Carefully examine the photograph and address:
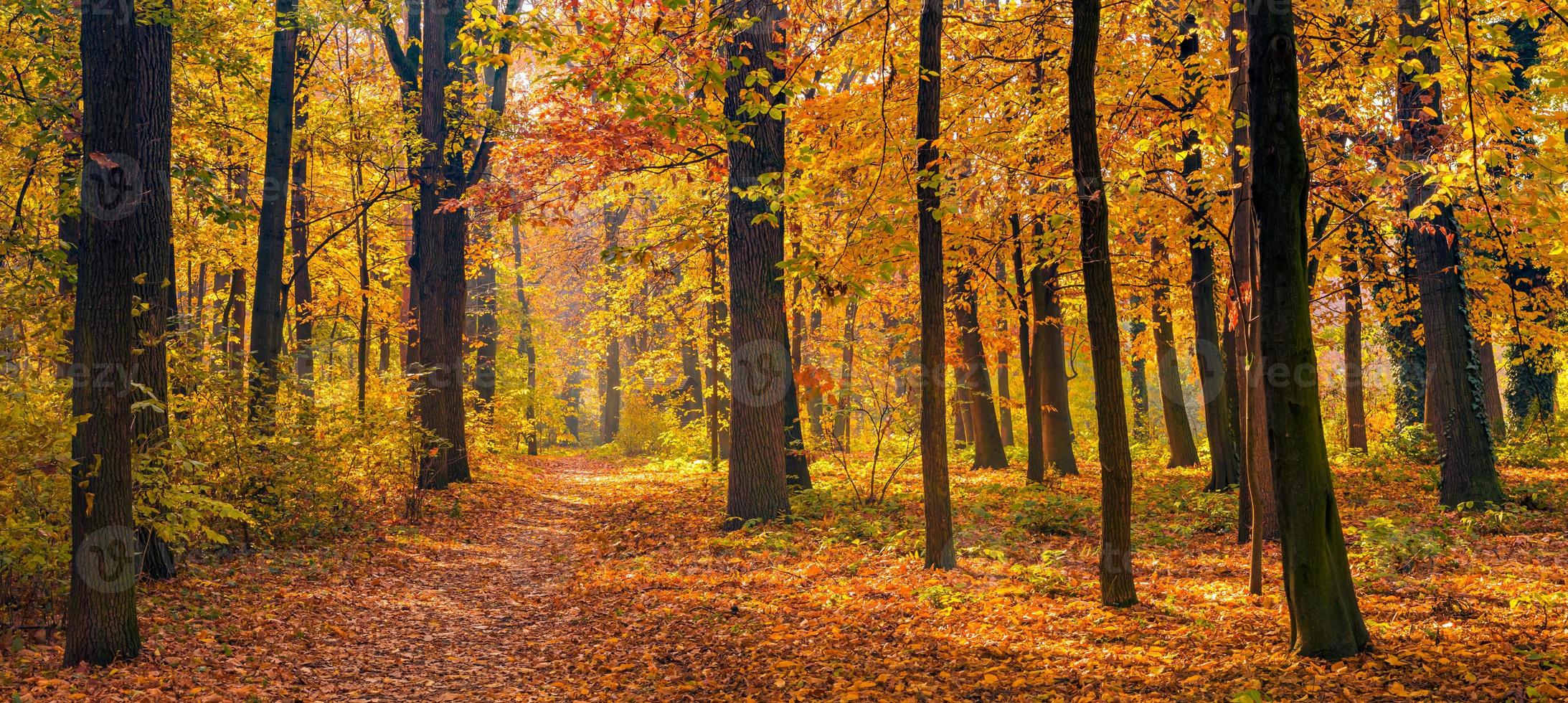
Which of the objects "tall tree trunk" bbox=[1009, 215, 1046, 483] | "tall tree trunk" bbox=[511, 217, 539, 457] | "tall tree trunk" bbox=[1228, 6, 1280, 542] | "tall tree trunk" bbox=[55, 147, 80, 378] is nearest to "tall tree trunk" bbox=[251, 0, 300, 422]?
"tall tree trunk" bbox=[55, 147, 80, 378]

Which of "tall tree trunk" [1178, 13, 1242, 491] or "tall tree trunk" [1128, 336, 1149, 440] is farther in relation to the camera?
"tall tree trunk" [1128, 336, 1149, 440]

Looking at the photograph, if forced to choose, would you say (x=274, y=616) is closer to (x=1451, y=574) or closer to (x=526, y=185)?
(x=526, y=185)

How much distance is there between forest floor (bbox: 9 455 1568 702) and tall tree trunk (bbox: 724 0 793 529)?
0.65m

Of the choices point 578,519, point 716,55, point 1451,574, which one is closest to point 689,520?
point 578,519

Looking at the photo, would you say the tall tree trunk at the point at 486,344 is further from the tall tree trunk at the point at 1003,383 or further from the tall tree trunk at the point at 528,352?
the tall tree trunk at the point at 1003,383

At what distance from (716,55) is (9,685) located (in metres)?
9.77

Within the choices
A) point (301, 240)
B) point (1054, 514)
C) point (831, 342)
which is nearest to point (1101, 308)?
point (1054, 514)

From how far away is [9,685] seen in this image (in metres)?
5.19

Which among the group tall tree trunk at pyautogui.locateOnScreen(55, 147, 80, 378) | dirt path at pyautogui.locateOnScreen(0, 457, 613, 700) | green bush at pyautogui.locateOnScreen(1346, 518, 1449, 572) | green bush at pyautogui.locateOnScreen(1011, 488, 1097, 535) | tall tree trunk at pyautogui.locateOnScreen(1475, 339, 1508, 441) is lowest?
dirt path at pyautogui.locateOnScreen(0, 457, 613, 700)

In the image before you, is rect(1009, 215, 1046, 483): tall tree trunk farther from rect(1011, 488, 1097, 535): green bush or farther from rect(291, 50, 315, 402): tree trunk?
rect(291, 50, 315, 402): tree trunk

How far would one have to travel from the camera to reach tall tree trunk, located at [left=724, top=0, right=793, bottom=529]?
11.2 metres

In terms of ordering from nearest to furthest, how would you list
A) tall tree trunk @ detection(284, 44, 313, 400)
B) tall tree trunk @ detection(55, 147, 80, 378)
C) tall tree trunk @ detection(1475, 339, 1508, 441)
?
1. tall tree trunk @ detection(55, 147, 80, 378)
2. tall tree trunk @ detection(284, 44, 313, 400)
3. tall tree trunk @ detection(1475, 339, 1508, 441)

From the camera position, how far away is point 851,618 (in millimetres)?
7047

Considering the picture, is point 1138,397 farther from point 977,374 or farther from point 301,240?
point 301,240
